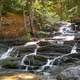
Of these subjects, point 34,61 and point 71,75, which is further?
point 34,61

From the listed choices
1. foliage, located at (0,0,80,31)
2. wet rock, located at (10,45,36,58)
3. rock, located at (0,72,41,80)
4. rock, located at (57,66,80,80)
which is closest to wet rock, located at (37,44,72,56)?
wet rock, located at (10,45,36,58)

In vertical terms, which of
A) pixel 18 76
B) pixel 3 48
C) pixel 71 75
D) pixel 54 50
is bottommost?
pixel 18 76

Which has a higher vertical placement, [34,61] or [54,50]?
[54,50]

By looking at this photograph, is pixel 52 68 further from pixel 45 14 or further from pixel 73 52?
pixel 45 14

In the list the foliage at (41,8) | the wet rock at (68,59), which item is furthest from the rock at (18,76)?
the foliage at (41,8)

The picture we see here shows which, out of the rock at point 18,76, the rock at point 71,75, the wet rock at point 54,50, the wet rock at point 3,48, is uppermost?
the rock at point 71,75

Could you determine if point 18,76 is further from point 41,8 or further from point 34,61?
point 41,8

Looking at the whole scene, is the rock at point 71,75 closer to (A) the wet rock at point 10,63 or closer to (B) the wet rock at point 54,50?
(A) the wet rock at point 10,63

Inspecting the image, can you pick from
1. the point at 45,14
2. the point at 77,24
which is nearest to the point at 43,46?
the point at 45,14

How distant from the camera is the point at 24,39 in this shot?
20.3m

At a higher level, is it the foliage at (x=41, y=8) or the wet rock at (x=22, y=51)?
the foliage at (x=41, y=8)

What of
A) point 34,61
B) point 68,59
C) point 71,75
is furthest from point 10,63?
point 71,75

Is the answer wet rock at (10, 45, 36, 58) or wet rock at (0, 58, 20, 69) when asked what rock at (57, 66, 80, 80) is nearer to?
wet rock at (0, 58, 20, 69)

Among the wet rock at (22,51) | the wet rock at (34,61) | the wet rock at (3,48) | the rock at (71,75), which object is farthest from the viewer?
the wet rock at (3,48)
